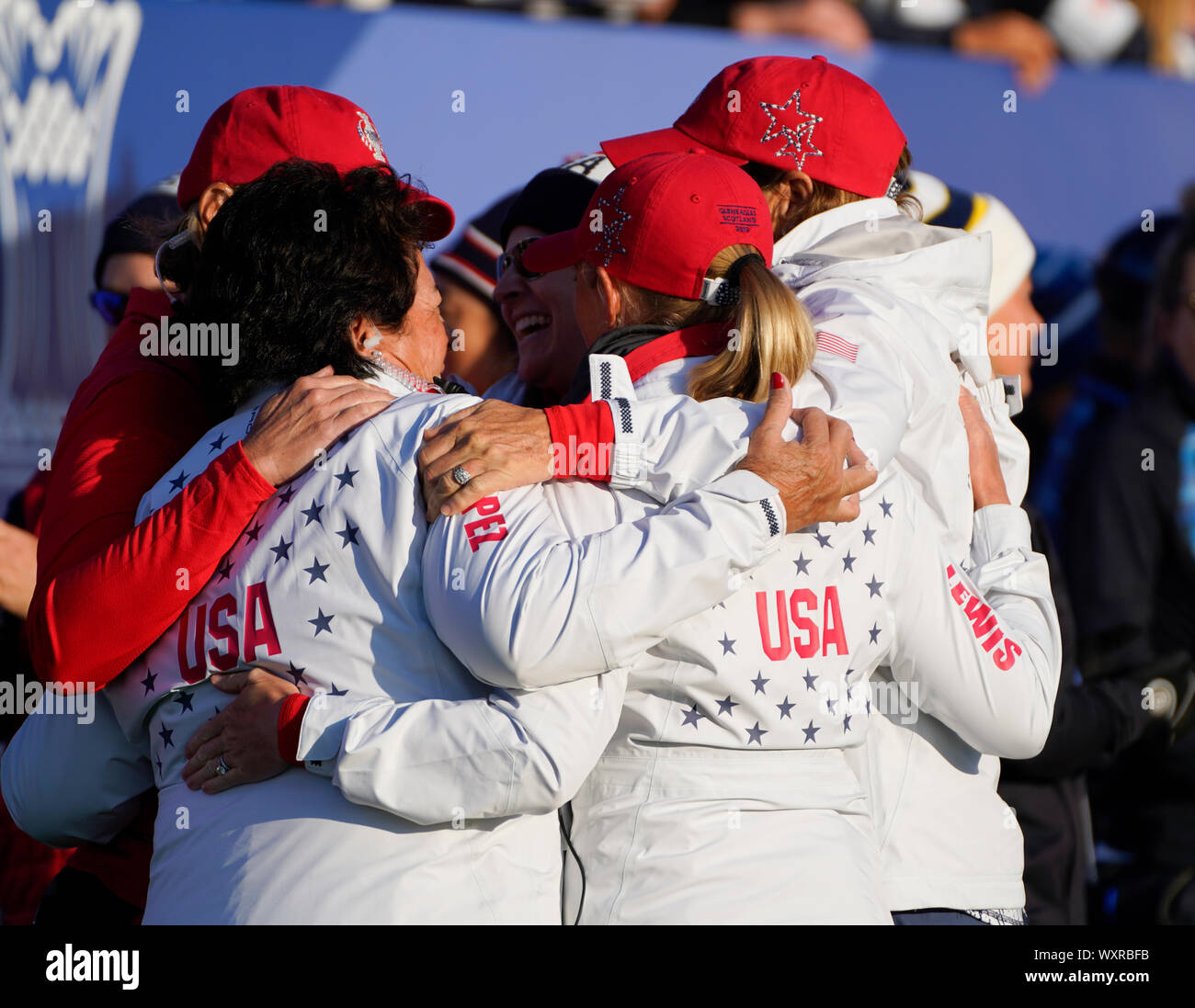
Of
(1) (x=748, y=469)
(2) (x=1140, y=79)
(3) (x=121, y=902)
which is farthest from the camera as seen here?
(2) (x=1140, y=79)

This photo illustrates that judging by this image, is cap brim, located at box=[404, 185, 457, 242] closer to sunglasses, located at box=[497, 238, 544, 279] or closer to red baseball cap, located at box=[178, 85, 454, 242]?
red baseball cap, located at box=[178, 85, 454, 242]

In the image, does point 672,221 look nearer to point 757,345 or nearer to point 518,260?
point 757,345

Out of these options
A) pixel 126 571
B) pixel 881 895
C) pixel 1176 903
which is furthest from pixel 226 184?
pixel 1176 903

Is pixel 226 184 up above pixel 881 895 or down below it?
above

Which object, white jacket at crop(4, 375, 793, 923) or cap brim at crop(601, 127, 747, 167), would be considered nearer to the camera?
white jacket at crop(4, 375, 793, 923)

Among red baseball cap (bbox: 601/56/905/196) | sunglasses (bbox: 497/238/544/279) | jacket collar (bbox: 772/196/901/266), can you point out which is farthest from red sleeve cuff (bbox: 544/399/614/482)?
sunglasses (bbox: 497/238/544/279)

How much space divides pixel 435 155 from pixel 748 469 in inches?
91.1

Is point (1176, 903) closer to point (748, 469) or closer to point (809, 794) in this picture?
point (809, 794)

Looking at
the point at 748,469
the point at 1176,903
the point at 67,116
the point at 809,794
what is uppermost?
the point at 67,116

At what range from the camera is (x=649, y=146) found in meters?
2.40

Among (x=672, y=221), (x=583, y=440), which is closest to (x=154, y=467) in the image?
(x=583, y=440)

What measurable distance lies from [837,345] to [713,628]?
1.54 ft

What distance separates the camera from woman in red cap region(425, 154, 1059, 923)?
4.99 ft
